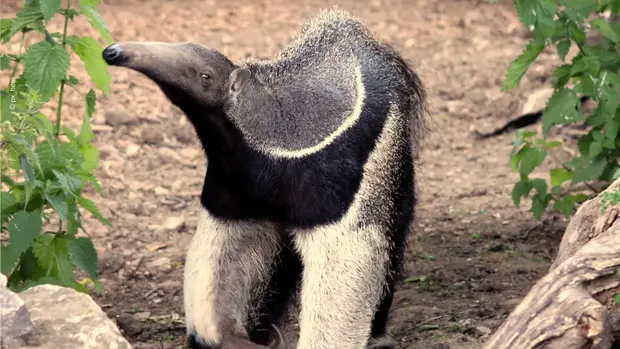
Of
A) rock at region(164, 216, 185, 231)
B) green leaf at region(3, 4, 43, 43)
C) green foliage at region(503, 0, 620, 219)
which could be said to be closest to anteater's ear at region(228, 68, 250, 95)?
green leaf at region(3, 4, 43, 43)

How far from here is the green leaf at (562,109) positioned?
5832 mm

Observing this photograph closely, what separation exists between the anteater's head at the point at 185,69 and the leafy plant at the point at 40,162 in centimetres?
69

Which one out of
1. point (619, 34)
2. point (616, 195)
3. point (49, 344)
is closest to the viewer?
point (49, 344)

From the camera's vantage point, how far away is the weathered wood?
3.82 meters

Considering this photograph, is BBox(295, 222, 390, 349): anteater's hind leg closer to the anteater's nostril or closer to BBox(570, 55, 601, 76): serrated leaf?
the anteater's nostril

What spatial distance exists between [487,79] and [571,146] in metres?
1.77

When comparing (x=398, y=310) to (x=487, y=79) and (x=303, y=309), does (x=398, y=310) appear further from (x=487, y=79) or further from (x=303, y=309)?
(x=487, y=79)

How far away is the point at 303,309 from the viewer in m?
4.88

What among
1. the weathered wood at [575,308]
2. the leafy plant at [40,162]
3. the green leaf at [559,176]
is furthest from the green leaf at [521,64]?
the leafy plant at [40,162]

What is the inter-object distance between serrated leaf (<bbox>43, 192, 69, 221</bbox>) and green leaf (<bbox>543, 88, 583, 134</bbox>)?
8.99 ft

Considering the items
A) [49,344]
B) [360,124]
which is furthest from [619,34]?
[49,344]

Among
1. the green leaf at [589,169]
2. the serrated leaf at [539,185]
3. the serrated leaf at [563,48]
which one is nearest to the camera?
the serrated leaf at [563,48]

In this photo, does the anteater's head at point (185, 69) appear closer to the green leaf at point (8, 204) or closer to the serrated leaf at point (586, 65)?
→ the green leaf at point (8, 204)

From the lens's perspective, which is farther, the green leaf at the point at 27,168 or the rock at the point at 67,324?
the green leaf at the point at 27,168
